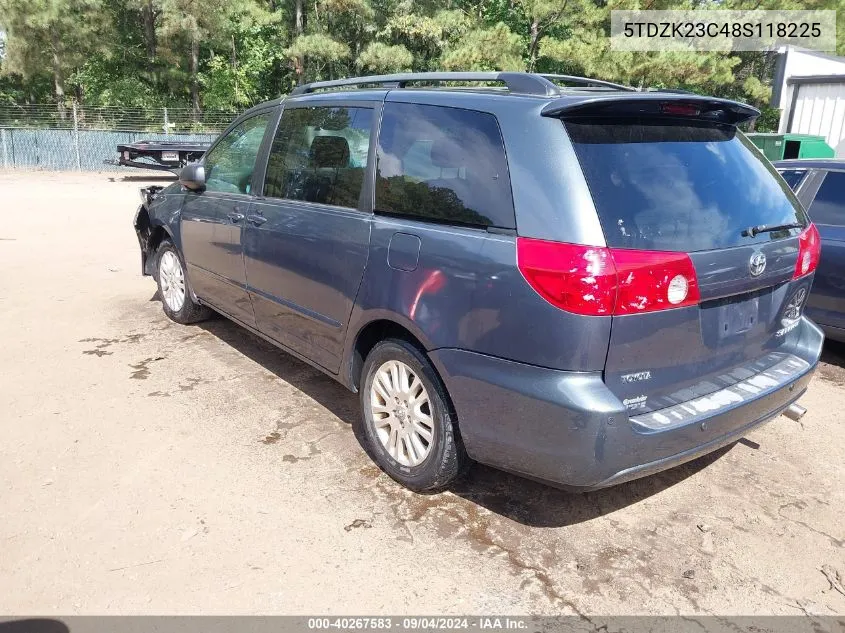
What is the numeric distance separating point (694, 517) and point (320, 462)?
1.83 metres

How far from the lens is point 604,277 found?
2.38 m

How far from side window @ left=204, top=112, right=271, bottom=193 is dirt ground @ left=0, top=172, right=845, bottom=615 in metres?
1.32

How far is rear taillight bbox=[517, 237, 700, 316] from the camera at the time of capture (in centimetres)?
239

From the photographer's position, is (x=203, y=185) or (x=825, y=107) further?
(x=825, y=107)

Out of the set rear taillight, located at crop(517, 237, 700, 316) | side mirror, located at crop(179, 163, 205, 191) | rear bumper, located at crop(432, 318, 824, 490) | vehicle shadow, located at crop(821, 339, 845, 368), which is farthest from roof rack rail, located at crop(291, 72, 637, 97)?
vehicle shadow, located at crop(821, 339, 845, 368)

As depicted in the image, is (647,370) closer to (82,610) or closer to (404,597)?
(404,597)

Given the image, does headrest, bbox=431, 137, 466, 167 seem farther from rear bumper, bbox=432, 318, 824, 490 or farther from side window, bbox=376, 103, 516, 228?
rear bumper, bbox=432, 318, 824, 490

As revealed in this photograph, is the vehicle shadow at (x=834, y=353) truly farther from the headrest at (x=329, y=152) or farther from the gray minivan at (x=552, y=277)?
the headrest at (x=329, y=152)

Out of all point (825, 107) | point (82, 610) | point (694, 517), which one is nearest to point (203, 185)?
point (82, 610)

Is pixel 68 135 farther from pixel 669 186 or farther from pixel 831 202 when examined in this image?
pixel 669 186

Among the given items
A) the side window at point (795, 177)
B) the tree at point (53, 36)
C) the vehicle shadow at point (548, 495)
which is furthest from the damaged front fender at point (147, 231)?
the tree at point (53, 36)

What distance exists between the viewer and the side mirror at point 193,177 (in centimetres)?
479

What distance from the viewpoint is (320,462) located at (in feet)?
11.5

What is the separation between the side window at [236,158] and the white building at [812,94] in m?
13.8
